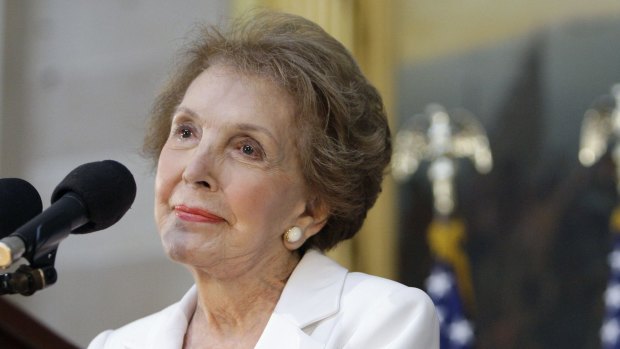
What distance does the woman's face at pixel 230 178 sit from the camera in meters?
2.71

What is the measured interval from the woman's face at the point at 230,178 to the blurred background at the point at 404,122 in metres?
3.90

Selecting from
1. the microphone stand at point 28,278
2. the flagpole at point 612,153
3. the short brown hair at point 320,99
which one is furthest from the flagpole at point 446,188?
the microphone stand at point 28,278

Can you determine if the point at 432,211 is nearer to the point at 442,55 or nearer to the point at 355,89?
the point at 442,55

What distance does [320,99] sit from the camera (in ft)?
9.55

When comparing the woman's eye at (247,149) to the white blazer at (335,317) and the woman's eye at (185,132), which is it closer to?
the woman's eye at (185,132)

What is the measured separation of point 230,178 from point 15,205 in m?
0.72

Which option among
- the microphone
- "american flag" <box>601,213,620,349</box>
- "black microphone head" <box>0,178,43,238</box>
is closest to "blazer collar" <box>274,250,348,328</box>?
the microphone

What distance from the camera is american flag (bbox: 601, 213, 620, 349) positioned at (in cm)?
619

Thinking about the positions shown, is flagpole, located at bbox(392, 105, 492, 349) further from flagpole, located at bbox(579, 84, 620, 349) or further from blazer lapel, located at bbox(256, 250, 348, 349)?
blazer lapel, located at bbox(256, 250, 348, 349)

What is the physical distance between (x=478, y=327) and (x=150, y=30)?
2929 mm

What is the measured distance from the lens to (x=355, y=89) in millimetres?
2975

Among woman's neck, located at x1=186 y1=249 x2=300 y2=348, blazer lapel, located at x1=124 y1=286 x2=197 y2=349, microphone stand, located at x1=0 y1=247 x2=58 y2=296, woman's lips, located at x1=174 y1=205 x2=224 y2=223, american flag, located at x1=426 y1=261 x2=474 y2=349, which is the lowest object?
american flag, located at x1=426 y1=261 x2=474 y2=349

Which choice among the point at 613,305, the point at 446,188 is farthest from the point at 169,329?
the point at 446,188

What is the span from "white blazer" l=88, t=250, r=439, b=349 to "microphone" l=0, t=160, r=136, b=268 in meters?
0.63
